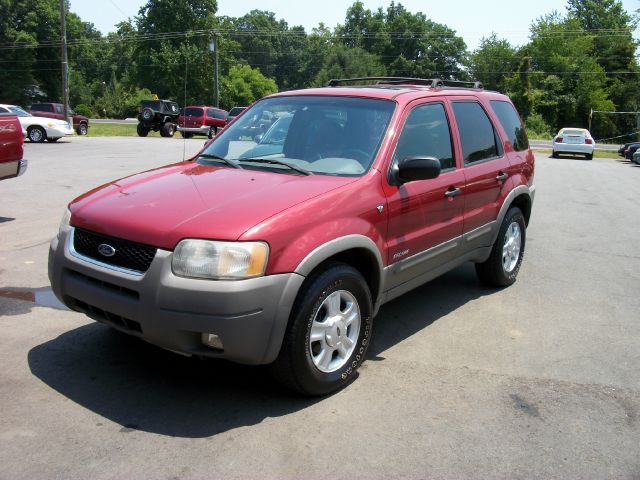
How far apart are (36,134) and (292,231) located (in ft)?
80.5

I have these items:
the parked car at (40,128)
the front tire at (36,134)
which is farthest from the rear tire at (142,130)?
the front tire at (36,134)

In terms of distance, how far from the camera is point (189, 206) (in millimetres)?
3600

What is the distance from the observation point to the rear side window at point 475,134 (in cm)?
525

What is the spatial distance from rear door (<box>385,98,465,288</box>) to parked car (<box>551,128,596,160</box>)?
2557 cm

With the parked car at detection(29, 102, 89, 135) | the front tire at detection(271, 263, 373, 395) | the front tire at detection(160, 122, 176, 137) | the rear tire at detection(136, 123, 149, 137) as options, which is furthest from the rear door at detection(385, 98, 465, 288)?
the parked car at detection(29, 102, 89, 135)

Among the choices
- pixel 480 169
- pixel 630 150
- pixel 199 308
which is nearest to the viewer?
pixel 199 308

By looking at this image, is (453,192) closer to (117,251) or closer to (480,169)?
(480,169)

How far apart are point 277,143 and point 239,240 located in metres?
1.63

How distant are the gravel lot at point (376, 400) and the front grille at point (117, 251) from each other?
81cm

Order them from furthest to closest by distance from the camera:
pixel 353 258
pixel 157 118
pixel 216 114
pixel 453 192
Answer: pixel 216 114, pixel 157 118, pixel 453 192, pixel 353 258

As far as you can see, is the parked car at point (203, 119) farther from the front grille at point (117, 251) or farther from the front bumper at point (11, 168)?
the front grille at point (117, 251)

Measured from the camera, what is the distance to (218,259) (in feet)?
10.7

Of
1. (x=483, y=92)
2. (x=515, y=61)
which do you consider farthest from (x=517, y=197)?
(x=515, y=61)

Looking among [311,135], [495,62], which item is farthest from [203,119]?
[495,62]
